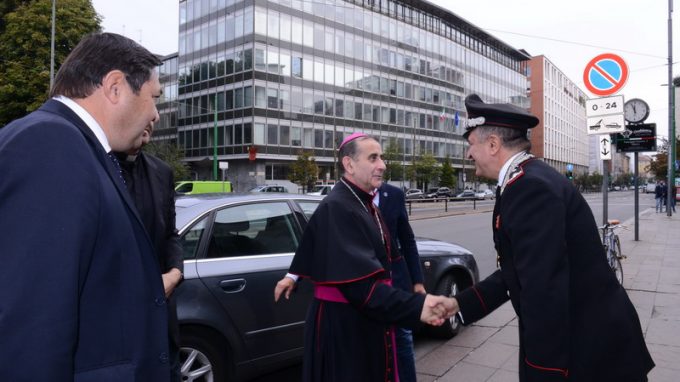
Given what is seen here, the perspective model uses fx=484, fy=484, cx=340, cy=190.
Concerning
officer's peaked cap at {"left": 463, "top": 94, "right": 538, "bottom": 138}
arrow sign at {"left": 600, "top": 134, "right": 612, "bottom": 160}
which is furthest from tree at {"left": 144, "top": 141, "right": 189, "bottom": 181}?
officer's peaked cap at {"left": 463, "top": 94, "right": 538, "bottom": 138}

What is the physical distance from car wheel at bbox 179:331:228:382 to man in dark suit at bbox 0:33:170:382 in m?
1.88

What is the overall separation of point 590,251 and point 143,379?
173 centimetres

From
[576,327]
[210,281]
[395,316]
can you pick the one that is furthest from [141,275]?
[210,281]

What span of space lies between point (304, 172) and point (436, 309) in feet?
132

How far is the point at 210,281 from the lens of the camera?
11.2 ft

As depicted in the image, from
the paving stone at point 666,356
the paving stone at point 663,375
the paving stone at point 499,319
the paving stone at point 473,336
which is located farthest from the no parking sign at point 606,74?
the paving stone at point 663,375

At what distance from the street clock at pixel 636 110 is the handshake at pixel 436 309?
37.0 feet

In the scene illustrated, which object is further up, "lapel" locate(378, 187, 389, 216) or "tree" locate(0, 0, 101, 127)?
"tree" locate(0, 0, 101, 127)

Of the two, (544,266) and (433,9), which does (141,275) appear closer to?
(544,266)

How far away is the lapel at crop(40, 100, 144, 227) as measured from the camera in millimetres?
1406

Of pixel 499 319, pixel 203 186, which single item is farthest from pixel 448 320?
pixel 203 186

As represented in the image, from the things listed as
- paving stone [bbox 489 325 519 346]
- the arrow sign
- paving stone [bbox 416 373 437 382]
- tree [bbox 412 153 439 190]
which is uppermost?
tree [bbox 412 153 439 190]

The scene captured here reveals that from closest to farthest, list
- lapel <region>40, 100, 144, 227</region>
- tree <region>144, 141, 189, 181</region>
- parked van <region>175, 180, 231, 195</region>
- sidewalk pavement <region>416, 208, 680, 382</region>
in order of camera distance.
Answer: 1. lapel <region>40, 100, 144, 227</region>
2. sidewalk pavement <region>416, 208, 680, 382</region>
3. parked van <region>175, 180, 231, 195</region>
4. tree <region>144, 141, 189, 181</region>

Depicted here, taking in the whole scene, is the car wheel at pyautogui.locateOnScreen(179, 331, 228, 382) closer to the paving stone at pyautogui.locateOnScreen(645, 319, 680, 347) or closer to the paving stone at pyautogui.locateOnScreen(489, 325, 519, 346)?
the paving stone at pyautogui.locateOnScreen(489, 325, 519, 346)
